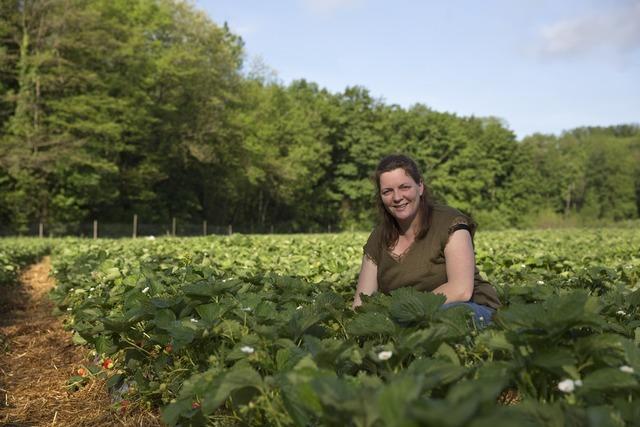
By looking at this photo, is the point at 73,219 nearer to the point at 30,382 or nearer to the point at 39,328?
the point at 39,328

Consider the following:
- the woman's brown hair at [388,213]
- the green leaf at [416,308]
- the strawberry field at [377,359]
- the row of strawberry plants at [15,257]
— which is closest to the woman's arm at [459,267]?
the woman's brown hair at [388,213]

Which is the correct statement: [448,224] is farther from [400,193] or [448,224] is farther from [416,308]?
[416,308]

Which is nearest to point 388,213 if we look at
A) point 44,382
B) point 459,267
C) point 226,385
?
point 459,267

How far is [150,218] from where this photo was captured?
39062 millimetres

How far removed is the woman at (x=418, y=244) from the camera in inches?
144

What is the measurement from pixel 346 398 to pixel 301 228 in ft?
168

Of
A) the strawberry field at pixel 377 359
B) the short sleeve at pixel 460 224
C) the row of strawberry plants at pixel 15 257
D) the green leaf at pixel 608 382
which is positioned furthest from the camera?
the row of strawberry plants at pixel 15 257

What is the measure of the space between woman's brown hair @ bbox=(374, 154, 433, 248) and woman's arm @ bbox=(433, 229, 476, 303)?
22 cm

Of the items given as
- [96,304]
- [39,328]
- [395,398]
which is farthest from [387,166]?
[39,328]

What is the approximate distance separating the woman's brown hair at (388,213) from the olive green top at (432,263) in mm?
45

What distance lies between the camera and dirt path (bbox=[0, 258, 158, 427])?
376cm

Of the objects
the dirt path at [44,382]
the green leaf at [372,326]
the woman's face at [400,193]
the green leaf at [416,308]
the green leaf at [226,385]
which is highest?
the woman's face at [400,193]

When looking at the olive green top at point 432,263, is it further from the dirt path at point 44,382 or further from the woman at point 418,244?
the dirt path at point 44,382

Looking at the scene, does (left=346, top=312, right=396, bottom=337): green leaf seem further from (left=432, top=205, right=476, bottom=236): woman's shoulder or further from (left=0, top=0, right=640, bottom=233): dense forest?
(left=0, top=0, right=640, bottom=233): dense forest
